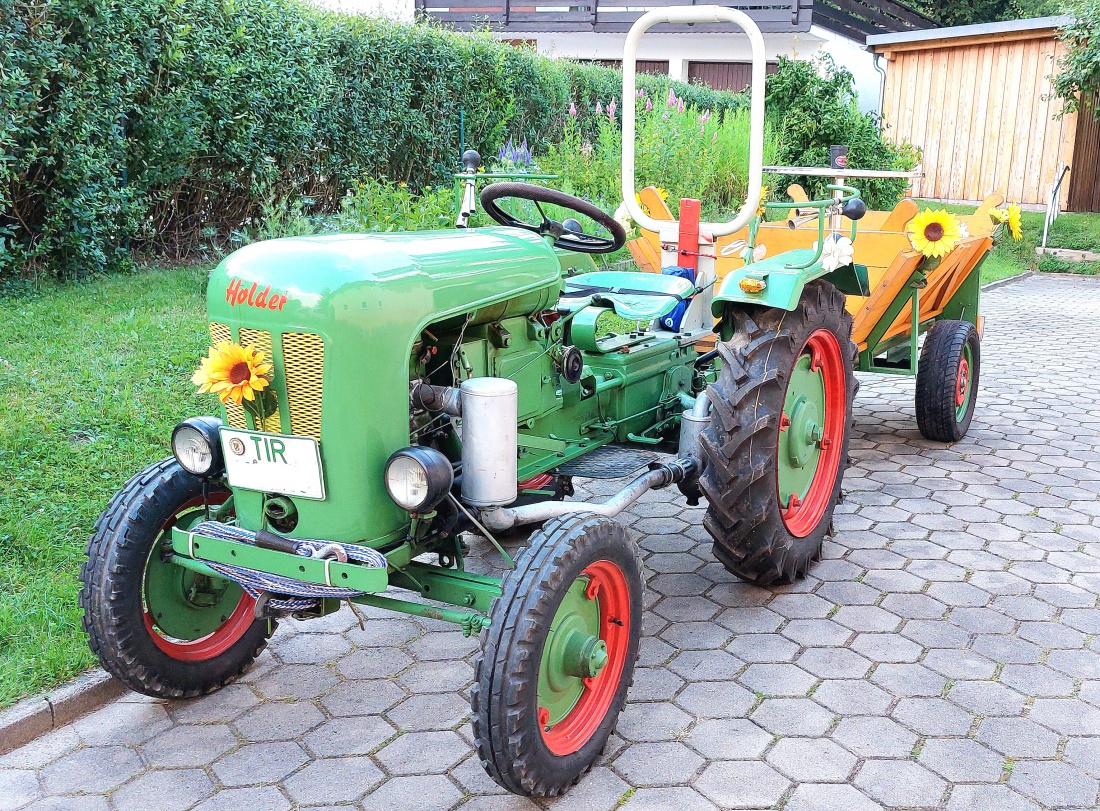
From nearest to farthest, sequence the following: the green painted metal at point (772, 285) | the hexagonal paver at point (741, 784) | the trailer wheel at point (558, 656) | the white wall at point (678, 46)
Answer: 1. the trailer wheel at point (558, 656)
2. the hexagonal paver at point (741, 784)
3. the green painted metal at point (772, 285)
4. the white wall at point (678, 46)

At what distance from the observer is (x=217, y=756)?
105 inches

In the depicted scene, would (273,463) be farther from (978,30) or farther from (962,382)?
(978,30)

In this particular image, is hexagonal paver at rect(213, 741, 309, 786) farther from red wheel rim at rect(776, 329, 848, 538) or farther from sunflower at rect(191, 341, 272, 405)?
red wheel rim at rect(776, 329, 848, 538)

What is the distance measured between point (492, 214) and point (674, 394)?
1129 mm

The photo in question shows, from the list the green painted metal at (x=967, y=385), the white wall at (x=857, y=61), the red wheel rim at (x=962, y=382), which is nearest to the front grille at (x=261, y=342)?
the red wheel rim at (x=962, y=382)

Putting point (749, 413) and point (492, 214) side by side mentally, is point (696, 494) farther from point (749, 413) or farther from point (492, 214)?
point (492, 214)

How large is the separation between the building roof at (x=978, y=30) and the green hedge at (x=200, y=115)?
843 centimetres

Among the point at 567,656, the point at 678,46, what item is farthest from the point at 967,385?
the point at 678,46

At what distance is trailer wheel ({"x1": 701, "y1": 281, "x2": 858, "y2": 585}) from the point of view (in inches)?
128

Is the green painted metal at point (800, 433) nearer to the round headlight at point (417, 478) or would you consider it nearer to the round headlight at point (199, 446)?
the round headlight at point (417, 478)

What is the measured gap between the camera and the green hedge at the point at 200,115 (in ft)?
18.8

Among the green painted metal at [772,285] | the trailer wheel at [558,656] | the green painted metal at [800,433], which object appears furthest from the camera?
the green painted metal at [800,433]

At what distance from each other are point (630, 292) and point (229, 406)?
1.76 metres

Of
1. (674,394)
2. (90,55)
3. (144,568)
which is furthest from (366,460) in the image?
(90,55)
